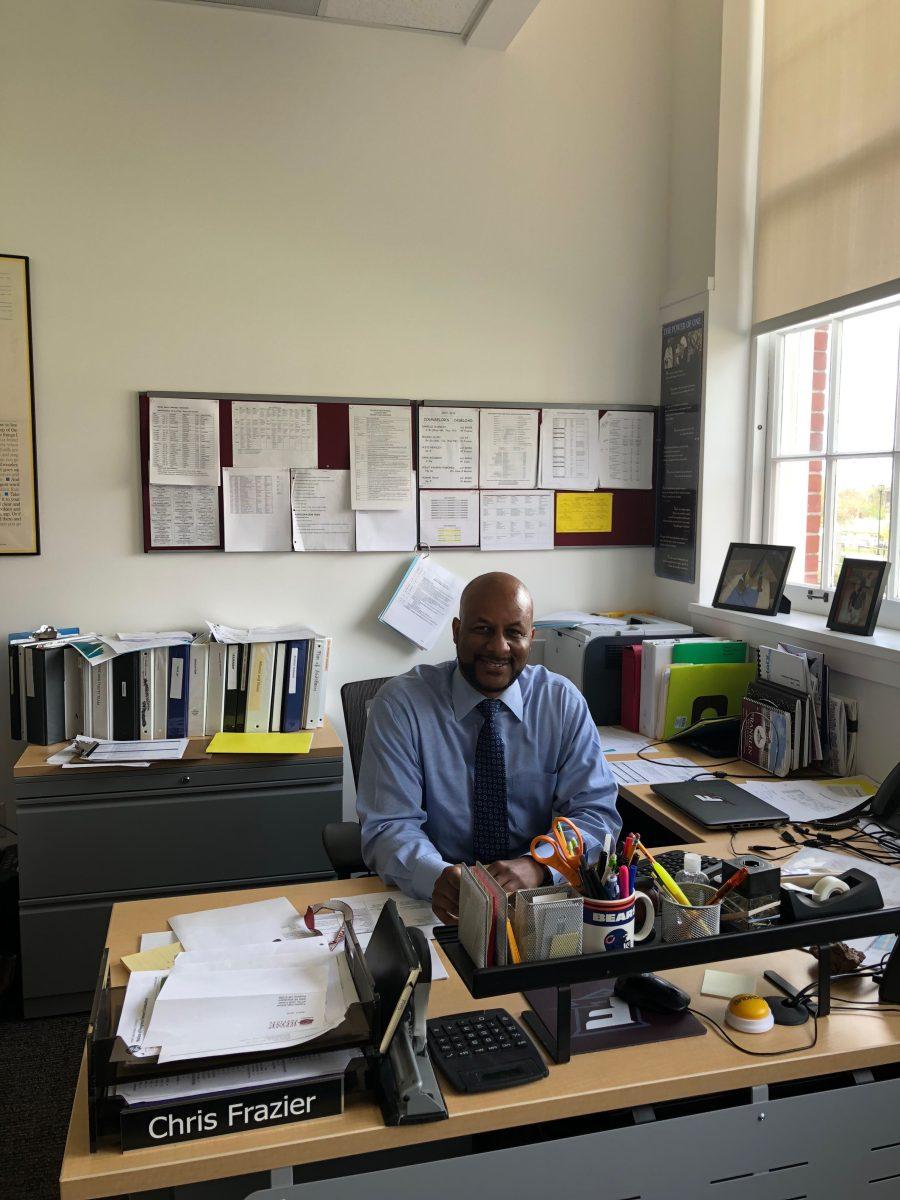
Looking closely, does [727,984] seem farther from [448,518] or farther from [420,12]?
[420,12]

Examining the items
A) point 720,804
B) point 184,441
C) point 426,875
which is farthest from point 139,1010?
point 184,441

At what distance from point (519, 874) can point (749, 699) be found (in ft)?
4.07

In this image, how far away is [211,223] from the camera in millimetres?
3066

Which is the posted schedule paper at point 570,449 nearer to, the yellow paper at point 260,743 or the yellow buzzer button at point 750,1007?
the yellow paper at point 260,743

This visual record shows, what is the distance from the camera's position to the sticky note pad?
140 centimetres

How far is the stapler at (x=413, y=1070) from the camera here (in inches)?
43.4

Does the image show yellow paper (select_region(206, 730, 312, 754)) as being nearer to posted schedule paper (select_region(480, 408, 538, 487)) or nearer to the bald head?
the bald head

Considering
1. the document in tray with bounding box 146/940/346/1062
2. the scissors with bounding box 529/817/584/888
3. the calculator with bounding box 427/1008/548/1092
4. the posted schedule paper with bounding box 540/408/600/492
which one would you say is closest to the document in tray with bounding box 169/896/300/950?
the document in tray with bounding box 146/940/346/1062

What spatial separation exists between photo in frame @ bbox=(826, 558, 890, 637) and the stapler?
181cm

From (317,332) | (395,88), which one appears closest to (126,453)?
(317,332)

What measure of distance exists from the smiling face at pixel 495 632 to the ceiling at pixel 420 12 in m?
2.06

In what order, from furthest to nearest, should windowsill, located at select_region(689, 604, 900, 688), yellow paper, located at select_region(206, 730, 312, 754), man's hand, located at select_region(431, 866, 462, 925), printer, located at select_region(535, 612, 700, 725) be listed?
printer, located at select_region(535, 612, 700, 725) → yellow paper, located at select_region(206, 730, 312, 754) → windowsill, located at select_region(689, 604, 900, 688) → man's hand, located at select_region(431, 866, 462, 925)

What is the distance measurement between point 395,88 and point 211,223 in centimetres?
81

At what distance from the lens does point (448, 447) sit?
3.32m
